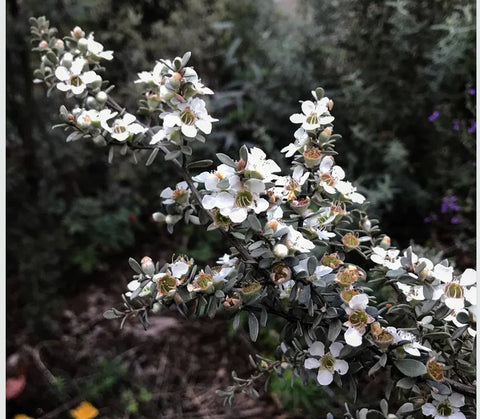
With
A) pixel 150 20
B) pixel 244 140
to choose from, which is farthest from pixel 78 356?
pixel 150 20

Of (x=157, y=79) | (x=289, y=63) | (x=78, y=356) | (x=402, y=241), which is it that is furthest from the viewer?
(x=289, y=63)

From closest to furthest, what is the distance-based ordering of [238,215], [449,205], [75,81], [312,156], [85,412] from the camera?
[238,215]
[312,156]
[75,81]
[85,412]
[449,205]

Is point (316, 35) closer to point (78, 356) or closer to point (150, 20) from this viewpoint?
point (150, 20)

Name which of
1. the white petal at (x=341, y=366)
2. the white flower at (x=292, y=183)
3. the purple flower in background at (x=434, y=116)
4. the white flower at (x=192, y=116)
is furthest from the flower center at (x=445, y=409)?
the purple flower in background at (x=434, y=116)

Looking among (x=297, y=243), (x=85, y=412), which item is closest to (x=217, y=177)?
(x=297, y=243)

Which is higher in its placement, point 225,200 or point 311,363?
point 225,200

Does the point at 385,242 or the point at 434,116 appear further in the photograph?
the point at 434,116

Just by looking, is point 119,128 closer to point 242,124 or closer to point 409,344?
point 409,344

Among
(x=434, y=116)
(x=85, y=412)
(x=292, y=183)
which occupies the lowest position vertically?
(x=85, y=412)

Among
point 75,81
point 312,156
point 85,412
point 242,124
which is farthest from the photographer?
point 242,124
